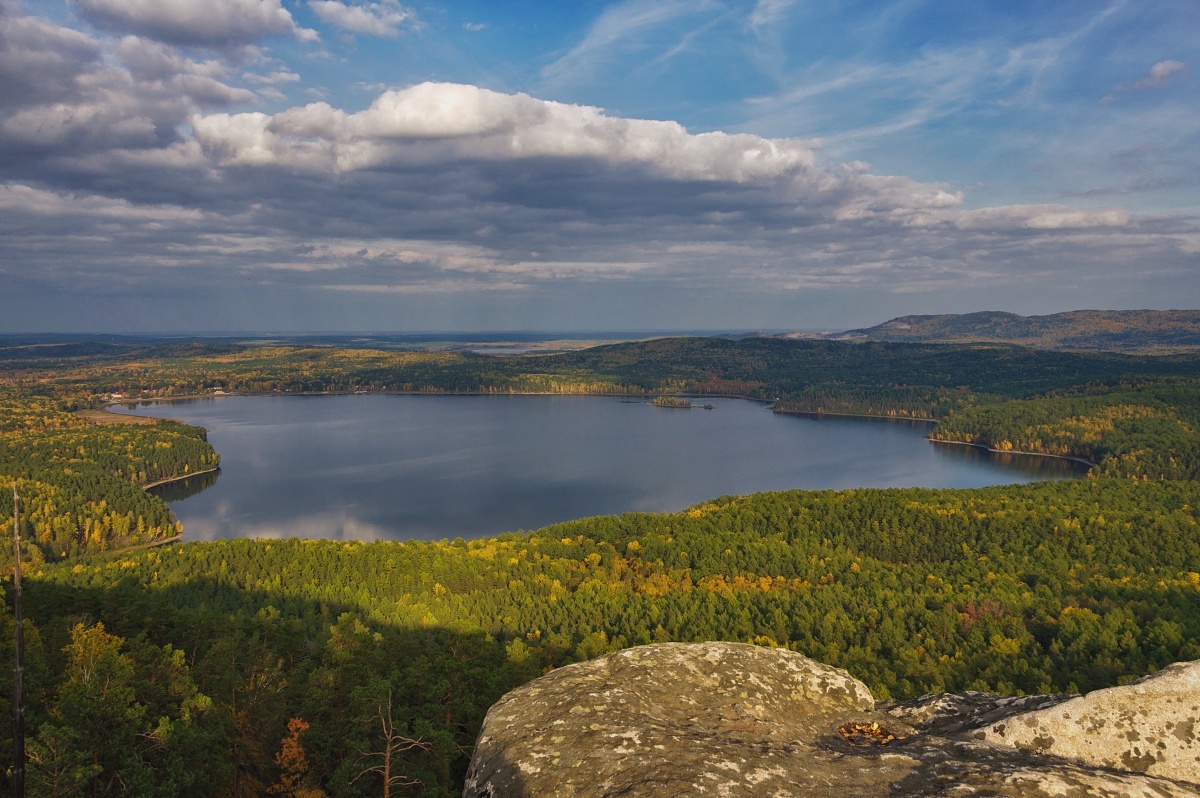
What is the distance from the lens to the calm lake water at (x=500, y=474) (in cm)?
10750

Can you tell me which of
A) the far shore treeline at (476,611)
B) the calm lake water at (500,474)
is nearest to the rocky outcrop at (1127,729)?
the far shore treeline at (476,611)

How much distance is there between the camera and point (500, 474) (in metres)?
138

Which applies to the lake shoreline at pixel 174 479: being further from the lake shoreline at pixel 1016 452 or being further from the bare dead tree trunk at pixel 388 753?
the lake shoreline at pixel 1016 452

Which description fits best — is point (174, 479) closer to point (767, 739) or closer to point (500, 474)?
point (500, 474)

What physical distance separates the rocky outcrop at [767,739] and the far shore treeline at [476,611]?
6002mm

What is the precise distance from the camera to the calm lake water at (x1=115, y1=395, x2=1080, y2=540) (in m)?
108

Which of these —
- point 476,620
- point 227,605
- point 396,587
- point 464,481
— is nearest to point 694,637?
point 476,620

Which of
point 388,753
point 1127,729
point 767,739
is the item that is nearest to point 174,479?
point 388,753

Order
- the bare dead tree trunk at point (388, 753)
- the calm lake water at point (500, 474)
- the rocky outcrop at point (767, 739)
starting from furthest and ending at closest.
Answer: the calm lake water at point (500, 474)
the bare dead tree trunk at point (388, 753)
the rocky outcrop at point (767, 739)

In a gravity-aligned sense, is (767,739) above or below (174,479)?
above

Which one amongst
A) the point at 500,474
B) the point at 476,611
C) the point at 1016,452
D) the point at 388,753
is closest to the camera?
the point at 388,753

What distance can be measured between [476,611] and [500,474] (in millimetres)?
82187

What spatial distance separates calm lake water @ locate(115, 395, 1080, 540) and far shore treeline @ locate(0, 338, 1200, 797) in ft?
57.7

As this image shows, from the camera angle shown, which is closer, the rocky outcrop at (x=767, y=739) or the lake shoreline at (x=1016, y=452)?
the rocky outcrop at (x=767, y=739)
